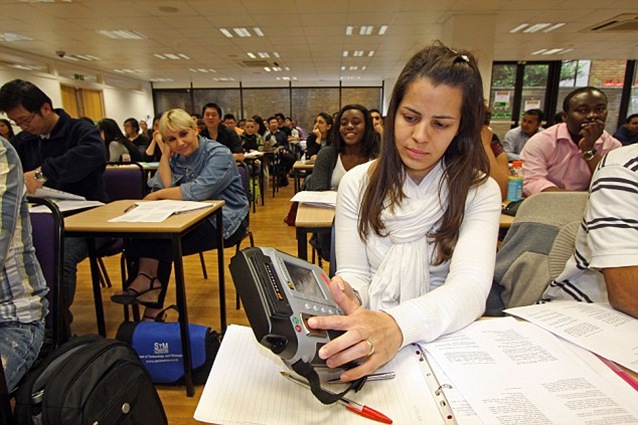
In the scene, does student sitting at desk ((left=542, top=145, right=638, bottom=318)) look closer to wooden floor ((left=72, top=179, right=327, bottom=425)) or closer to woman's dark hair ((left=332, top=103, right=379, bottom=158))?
wooden floor ((left=72, top=179, right=327, bottom=425))

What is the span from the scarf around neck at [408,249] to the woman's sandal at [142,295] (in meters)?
1.50

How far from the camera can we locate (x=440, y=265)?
0.96m

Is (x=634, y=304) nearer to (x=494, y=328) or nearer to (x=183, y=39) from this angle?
(x=494, y=328)

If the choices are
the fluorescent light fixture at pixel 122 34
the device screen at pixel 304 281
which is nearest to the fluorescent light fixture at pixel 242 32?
the fluorescent light fixture at pixel 122 34

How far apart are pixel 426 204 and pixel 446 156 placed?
0.15 m

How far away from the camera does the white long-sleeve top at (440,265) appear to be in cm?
67

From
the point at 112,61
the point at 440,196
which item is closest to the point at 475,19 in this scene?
the point at 440,196

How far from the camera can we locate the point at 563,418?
472 millimetres

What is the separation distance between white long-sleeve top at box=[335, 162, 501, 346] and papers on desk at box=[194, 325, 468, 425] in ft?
0.27

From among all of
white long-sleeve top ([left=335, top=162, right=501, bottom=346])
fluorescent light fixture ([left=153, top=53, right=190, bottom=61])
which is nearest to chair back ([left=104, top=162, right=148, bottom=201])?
white long-sleeve top ([left=335, top=162, right=501, bottom=346])

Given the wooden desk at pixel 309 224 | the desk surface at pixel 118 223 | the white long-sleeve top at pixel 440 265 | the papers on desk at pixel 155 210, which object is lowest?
the wooden desk at pixel 309 224

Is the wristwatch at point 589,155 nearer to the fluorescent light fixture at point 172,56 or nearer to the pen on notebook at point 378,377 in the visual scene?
the pen on notebook at point 378,377

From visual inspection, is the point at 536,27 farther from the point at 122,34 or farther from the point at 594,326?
the point at 594,326

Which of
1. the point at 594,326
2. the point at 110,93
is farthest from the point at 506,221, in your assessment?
the point at 110,93
